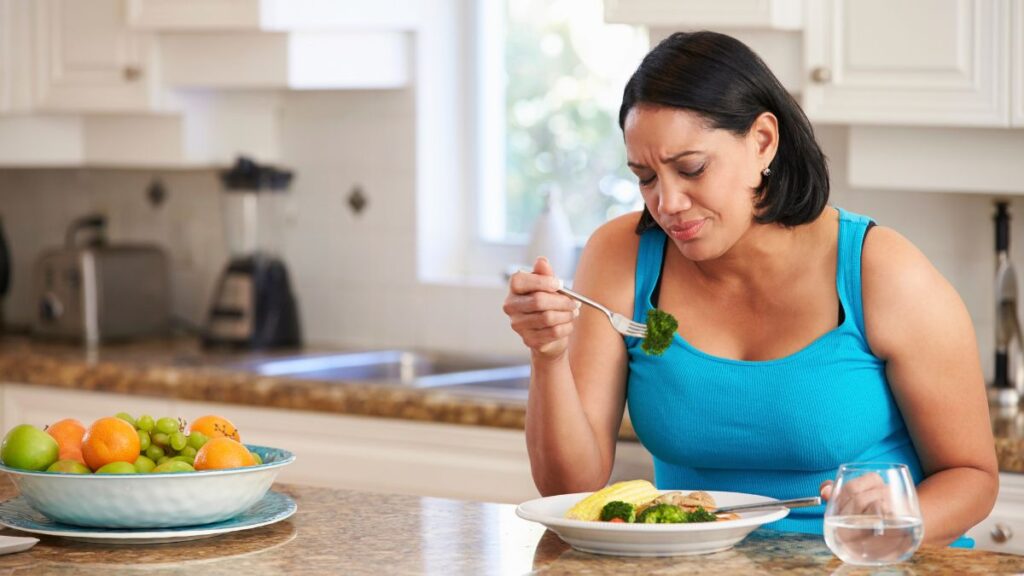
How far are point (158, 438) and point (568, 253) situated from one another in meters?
1.83

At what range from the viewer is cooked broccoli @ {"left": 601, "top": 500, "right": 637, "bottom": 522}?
58.2 inches

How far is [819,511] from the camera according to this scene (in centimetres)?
187

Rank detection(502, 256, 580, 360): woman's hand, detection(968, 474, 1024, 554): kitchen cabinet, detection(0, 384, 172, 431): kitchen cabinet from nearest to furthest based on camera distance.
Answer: detection(502, 256, 580, 360): woman's hand
detection(968, 474, 1024, 554): kitchen cabinet
detection(0, 384, 172, 431): kitchen cabinet

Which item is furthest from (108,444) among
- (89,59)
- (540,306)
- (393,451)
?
(89,59)

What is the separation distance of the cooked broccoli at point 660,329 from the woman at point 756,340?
88 millimetres

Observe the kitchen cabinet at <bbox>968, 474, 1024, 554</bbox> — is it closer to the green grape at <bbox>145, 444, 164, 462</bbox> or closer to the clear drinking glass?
the clear drinking glass

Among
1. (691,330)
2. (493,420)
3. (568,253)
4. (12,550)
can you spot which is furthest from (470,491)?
(12,550)

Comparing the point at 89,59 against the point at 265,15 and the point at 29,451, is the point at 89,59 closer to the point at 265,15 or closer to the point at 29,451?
the point at 265,15

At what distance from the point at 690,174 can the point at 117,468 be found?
0.73 metres

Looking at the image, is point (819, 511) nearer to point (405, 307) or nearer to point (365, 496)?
point (365, 496)

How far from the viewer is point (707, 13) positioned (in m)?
2.73

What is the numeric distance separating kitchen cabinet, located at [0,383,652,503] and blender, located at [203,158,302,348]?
428mm

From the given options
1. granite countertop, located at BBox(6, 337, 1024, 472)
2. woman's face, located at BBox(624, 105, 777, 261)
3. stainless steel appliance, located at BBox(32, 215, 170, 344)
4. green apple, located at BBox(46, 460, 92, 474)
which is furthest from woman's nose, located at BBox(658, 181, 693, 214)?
stainless steel appliance, located at BBox(32, 215, 170, 344)

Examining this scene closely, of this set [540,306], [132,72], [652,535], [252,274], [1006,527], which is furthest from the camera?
[252,274]
